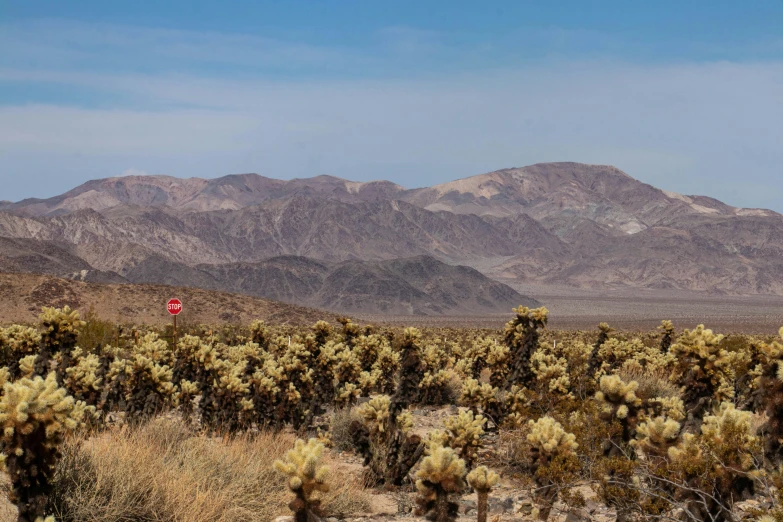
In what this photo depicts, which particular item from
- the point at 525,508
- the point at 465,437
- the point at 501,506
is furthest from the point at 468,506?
the point at 465,437

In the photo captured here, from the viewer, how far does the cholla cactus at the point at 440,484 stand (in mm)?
7145

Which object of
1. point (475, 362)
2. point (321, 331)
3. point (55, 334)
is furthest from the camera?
point (475, 362)

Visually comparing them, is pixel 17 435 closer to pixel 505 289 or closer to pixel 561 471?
pixel 561 471

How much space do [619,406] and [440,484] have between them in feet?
9.75

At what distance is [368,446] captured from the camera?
33.0 feet

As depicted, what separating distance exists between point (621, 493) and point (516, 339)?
8.74 m

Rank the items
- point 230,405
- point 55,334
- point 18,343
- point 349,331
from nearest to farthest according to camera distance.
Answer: point 55,334
point 230,405
point 18,343
point 349,331

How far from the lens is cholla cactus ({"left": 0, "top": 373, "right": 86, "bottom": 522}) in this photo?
206 inches

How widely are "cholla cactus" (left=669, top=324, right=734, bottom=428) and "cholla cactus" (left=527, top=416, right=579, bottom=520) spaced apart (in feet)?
9.02

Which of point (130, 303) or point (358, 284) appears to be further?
point (358, 284)

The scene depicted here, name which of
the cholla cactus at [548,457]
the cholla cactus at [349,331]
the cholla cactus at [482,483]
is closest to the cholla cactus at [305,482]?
the cholla cactus at [482,483]

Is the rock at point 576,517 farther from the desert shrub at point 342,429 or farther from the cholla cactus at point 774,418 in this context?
the desert shrub at point 342,429

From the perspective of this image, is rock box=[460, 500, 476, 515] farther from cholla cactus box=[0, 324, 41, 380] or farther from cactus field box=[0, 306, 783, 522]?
cholla cactus box=[0, 324, 41, 380]

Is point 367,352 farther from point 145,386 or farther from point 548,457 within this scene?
point 548,457
